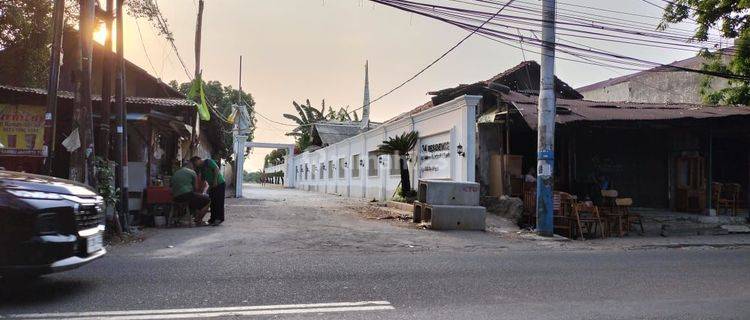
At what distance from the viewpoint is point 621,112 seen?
14625mm

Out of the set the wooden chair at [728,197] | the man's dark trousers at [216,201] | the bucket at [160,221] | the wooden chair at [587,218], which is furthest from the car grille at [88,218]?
the wooden chair at [728,197]

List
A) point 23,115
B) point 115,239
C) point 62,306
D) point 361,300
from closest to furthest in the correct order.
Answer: point 62,306 < point 361,300 < point 115,239 < point 23,115

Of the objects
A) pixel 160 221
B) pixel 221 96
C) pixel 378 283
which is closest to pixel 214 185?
Result: pixel 160 221

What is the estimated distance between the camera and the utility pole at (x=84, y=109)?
975cm

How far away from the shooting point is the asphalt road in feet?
16.7

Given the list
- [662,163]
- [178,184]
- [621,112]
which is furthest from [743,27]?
[178,184]

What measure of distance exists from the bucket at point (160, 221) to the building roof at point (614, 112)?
839 centimetres

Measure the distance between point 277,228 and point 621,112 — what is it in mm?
9212

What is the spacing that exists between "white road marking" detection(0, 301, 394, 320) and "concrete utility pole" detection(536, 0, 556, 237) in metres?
7.66

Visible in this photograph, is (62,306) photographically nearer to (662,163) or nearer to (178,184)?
(178,184)

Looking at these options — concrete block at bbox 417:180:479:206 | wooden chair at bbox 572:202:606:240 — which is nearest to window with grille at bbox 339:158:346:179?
concrete block at bbox 417:180:479:206

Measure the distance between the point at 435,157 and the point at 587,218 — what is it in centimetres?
593

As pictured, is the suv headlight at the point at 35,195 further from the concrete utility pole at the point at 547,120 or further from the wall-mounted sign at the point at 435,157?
the wall-mounted sign at the point at 435,157

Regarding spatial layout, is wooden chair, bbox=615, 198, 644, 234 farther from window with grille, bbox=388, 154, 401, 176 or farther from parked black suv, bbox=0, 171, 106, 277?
parked black suv, bbox=0, 171, 106, 277
